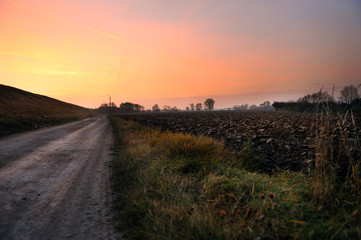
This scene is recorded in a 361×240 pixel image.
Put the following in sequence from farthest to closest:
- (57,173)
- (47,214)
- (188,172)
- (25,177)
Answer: (57,173) < (25,177) < (188,172) < (47,214)

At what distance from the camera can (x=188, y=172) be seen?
4254 mm

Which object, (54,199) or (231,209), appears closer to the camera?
(231,209)

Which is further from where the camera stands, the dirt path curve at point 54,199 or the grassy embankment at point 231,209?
the dirt path curve at point 54,199

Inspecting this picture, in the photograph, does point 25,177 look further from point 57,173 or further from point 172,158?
point 172,158

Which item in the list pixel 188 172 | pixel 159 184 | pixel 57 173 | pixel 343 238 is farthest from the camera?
pixel 57 173

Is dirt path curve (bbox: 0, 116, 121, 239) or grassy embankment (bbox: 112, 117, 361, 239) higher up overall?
grassy embankment (bbox: 112, 117, 361, 239)

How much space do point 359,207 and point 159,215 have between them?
2.73 m

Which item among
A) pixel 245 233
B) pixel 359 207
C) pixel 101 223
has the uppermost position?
pixel 359 207

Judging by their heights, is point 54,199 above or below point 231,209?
below

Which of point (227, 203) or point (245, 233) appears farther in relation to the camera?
point (227, 203)

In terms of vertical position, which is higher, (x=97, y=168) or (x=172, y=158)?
(x=172, y=158)

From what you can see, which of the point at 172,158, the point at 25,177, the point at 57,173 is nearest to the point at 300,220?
the point at 172,158

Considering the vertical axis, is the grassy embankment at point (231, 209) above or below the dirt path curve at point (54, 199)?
above

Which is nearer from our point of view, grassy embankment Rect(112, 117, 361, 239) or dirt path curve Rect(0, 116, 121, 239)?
grassy embankment Rect(112, 117, 361, 239)
